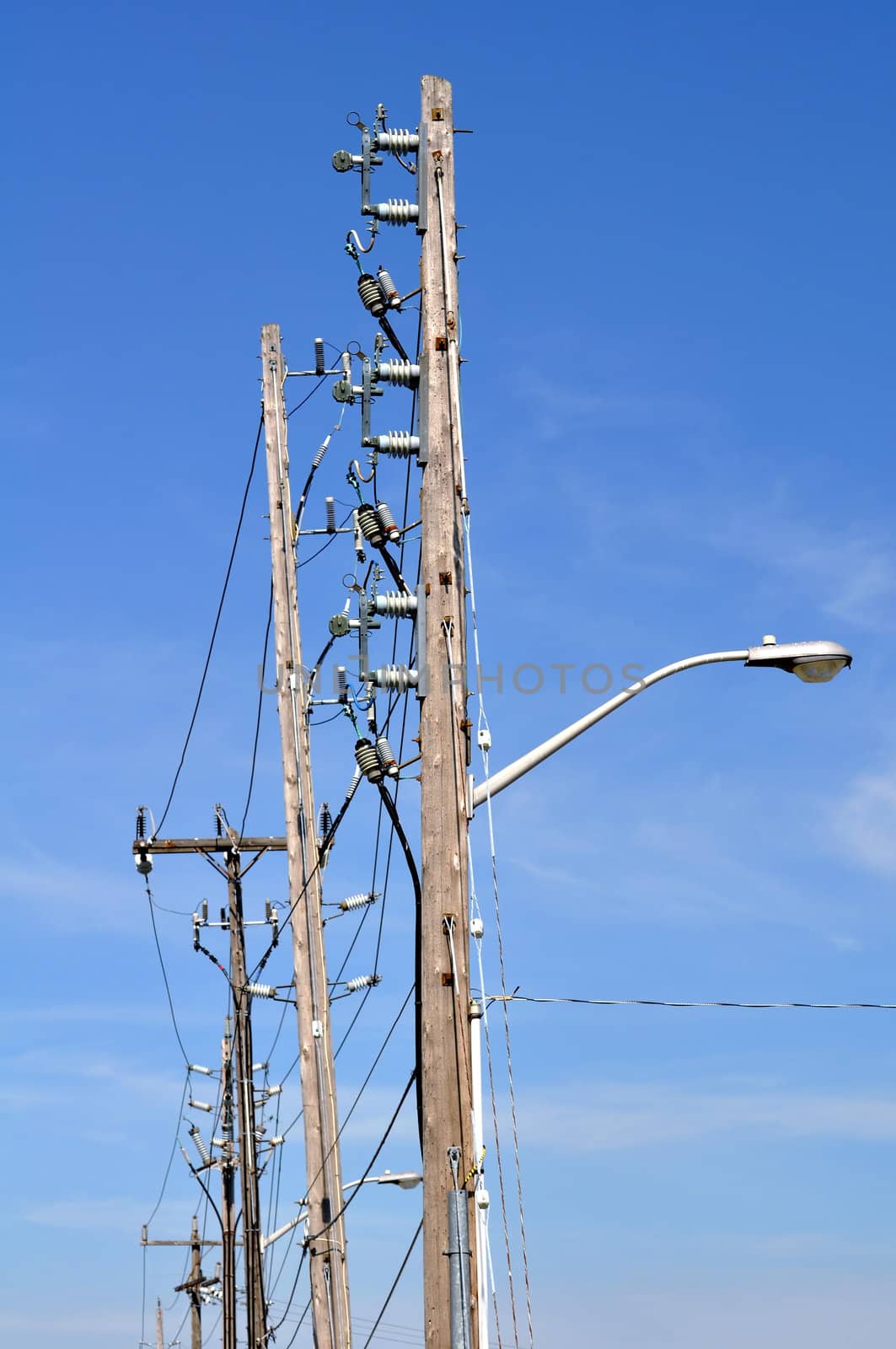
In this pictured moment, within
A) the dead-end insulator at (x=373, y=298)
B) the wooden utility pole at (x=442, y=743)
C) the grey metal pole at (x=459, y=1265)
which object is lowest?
the grey metal pole at (x=459, y=1265)

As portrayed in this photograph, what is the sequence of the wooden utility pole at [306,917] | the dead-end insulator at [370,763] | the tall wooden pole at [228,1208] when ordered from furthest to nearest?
the tall wooden pole at [228,1208]
the wooden utility pole at [306,917]
the dead-end insulator at [370,763]

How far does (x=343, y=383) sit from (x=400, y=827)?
547 cm

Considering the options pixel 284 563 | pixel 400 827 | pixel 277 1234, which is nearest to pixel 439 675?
pixel 400 827

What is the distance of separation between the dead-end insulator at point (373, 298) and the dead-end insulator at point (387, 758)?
2897 millimetres

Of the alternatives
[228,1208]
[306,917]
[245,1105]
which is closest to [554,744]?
[306,917]

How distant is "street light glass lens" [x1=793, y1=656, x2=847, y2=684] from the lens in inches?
451

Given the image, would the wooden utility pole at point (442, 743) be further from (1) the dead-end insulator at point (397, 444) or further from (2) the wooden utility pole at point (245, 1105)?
(2) the wooden utility pole at point (245, 1105)

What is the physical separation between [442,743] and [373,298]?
3.51m

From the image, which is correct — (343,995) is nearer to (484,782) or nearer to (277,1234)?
(277,1234)

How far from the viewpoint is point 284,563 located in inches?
811

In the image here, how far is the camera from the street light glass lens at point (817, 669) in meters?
11.5

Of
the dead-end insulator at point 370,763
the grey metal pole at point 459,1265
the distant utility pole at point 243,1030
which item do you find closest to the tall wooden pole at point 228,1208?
the distant utility pole at point 243,1030

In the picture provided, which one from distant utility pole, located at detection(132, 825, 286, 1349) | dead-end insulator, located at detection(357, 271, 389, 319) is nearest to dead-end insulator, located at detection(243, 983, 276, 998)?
distant utility pole, located at detection(132, 825, 286, 1349)

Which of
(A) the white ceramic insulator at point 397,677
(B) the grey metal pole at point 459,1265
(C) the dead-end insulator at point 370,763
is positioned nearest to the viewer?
(B) the grey metal pole at point 459,1265
